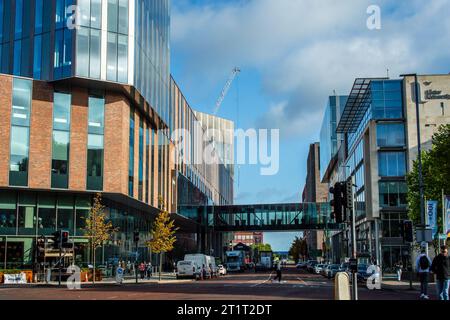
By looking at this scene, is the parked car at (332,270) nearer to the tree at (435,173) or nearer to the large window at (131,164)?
the tree at (435,173)

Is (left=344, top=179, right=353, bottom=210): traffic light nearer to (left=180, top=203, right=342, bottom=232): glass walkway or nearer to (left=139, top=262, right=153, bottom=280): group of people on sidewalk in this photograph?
(left=139, top=262, right=153, bottom=280): group of people on sidewalk

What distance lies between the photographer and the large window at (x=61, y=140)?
164 feet

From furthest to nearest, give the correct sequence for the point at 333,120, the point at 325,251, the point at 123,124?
the point at 325,251
the point at 333,120
the point at 123,124

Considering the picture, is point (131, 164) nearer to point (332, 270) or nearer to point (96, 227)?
point (96, 227)

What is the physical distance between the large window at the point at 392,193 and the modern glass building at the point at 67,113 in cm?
2896

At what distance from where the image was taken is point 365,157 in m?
72.1

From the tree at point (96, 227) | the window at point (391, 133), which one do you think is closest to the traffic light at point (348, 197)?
the tree at point (96, 227)

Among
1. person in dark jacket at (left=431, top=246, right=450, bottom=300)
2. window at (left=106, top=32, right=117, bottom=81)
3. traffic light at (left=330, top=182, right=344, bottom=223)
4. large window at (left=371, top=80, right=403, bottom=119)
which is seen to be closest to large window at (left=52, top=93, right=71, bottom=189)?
window at (left=106, top=32, right=117, bottom=81)

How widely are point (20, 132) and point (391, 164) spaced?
135 ft

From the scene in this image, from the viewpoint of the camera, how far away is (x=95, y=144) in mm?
51750

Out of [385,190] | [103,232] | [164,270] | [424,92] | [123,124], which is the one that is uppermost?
[424,92]

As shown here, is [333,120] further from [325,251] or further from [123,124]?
[123,124]

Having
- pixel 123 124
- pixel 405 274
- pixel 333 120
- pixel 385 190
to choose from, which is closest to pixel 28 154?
pixel 123 124

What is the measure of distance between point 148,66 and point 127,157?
933 centimetres
